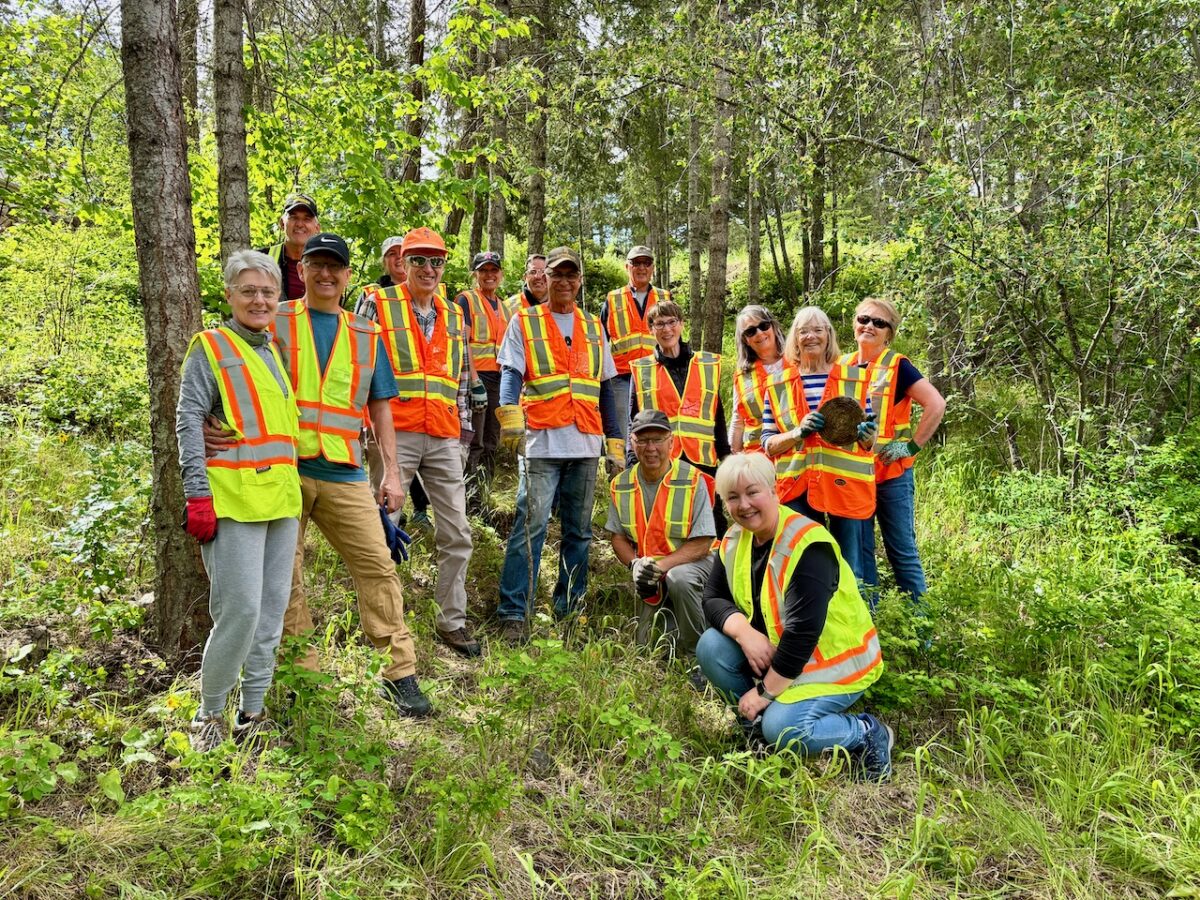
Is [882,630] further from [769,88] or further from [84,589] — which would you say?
[769,88]

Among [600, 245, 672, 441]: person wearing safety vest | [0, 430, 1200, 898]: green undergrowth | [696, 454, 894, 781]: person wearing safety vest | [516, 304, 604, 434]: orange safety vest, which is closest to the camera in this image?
[0, 430, 1200, 898]: green undergrowth

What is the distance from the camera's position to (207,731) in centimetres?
274

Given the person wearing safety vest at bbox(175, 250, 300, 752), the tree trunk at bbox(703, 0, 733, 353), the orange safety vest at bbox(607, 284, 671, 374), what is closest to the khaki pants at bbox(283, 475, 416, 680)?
the person wearing safety vest at bbox(175, 250, 300, 752)

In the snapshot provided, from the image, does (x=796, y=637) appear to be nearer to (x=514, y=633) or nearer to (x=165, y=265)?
(x=514, y=633)

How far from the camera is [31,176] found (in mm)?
5891

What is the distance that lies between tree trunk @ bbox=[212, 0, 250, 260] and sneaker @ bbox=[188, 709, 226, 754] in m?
2.91

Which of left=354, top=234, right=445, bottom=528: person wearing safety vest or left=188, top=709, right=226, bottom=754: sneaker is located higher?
left=354, top=234, right=445, bottom=528: person wearing safety vest

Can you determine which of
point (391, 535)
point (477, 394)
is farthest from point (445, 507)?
point (477, 394)

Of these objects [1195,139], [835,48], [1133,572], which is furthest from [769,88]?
[1133,572]

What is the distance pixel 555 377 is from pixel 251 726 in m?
2.51

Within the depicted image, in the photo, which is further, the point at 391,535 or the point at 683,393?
the point at 683,393

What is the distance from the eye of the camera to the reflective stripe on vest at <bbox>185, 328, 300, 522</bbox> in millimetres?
2740

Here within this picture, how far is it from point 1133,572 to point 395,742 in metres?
4.64

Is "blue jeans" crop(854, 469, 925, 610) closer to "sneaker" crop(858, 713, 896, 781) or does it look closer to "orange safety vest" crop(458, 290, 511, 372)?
"sneaker" crop(858, 713, 896, 781)
